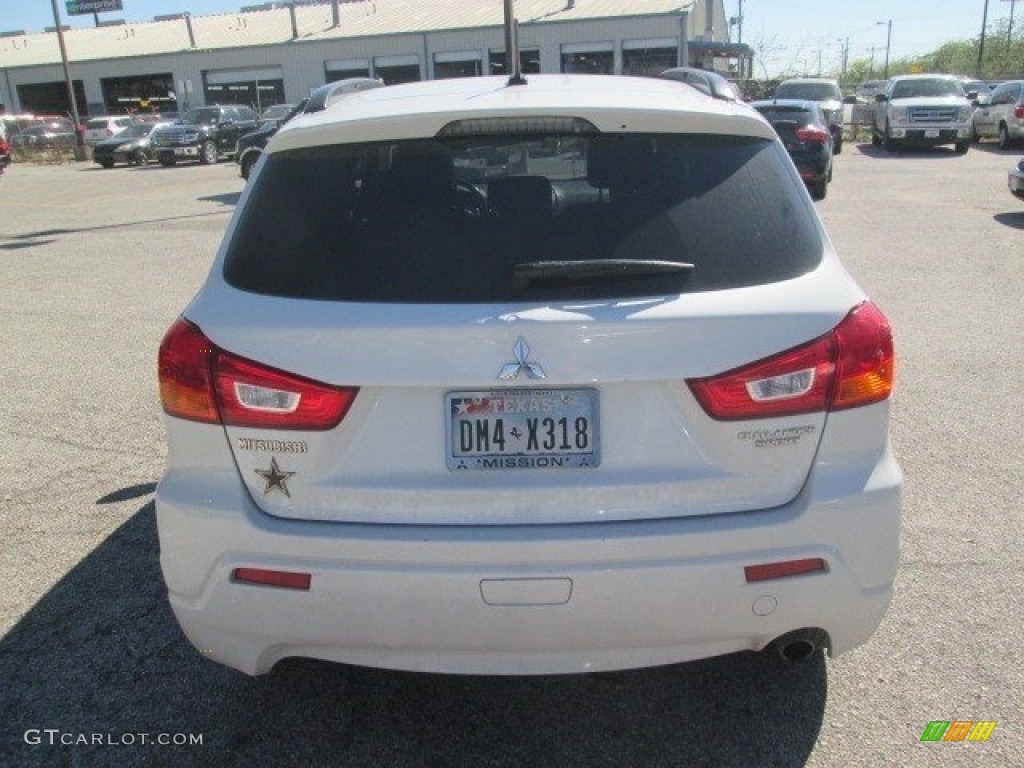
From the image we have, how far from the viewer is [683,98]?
2.77 meters

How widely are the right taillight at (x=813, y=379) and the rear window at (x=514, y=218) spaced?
21cm

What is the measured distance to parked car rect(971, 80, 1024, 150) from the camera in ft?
77.9

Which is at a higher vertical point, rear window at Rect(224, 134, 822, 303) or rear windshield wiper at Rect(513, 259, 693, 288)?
rear window at Rect(224, 134, 822, 303)

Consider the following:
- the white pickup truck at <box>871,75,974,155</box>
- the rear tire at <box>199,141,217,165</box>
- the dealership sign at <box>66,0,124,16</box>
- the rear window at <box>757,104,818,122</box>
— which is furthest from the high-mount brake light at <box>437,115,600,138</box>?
the dealership sign at <box>66,0,124,16</box>

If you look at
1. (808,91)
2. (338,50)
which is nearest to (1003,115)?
(808,91)

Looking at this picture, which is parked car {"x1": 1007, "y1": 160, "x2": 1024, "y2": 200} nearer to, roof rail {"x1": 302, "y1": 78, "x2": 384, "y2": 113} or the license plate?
roof rail {"x1": 302, "y1": 78, "x2": 384, "y2": 113}

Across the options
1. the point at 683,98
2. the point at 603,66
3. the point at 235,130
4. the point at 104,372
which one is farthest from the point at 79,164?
the point at 683,98

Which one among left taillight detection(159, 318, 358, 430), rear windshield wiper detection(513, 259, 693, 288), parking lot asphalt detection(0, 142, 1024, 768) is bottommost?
parking lot asphalt detection(0, 142, 1024, 768)

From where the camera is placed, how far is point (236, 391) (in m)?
2.30

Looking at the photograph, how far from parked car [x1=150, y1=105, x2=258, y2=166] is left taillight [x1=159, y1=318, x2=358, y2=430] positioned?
1140 inches

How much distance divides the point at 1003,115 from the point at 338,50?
32535 mm

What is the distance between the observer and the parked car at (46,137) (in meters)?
35.9

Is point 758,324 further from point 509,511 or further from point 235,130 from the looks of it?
point 235,130

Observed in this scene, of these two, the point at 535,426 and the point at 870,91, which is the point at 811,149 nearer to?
the point at 535,426
